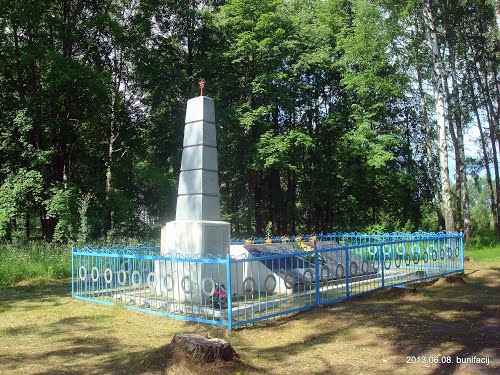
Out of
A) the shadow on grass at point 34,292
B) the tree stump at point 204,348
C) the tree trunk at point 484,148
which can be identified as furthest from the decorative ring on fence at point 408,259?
the tree trunk at point 484,148

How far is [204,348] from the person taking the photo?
430 cm

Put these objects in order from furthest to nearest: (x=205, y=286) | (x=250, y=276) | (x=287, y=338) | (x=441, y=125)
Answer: (x=441, y=125) < (x=250, y=276) < (x=205, y=286) < (x=287, y=338)

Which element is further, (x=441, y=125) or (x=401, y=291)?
(x=441, y=125)

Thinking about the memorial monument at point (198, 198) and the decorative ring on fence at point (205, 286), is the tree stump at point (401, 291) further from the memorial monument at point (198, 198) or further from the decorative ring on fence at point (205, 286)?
the decorative ring on fence at point (205, 286)

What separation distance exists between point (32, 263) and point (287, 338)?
9080mm

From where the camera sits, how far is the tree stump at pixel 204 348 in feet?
14.0

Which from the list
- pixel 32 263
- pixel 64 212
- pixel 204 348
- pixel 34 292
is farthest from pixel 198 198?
pixel 64 212

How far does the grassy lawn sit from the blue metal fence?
0.35 m

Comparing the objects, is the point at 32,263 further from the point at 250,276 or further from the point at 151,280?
the point at 250,276

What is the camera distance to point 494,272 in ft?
37.0

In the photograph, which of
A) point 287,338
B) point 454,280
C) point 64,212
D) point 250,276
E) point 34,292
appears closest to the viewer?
point 287,338

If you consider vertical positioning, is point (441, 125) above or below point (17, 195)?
above

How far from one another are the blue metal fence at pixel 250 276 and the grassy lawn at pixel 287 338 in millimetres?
355

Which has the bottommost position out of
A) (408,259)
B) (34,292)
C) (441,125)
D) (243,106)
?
(34,292)
